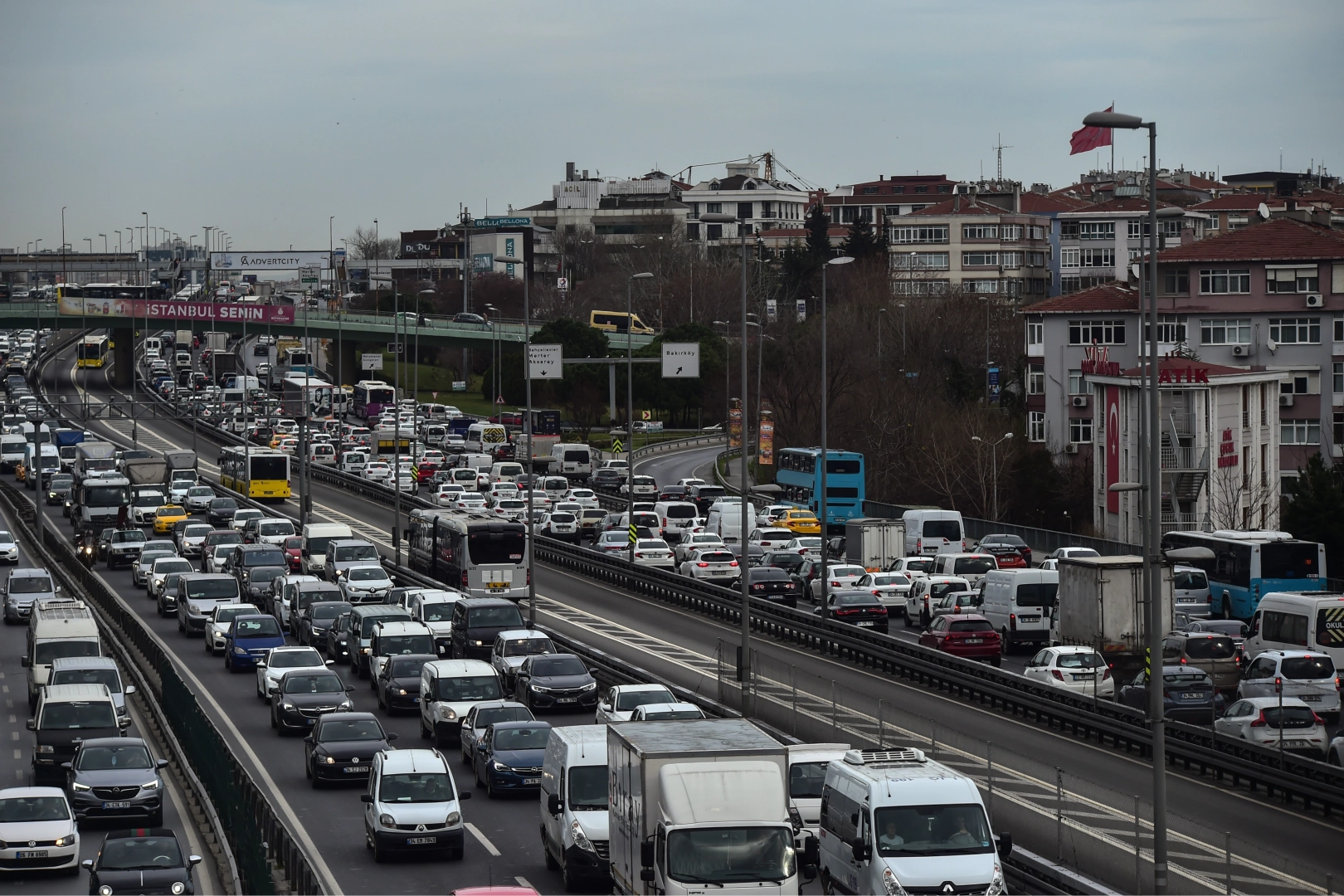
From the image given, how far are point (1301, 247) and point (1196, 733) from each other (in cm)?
5694

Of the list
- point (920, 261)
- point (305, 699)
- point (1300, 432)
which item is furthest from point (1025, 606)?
point (920, 261)

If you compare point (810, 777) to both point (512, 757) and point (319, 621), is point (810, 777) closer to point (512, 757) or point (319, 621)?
point (512, 757)

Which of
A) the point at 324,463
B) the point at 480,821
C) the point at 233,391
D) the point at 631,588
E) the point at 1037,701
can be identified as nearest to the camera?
the point at 480,821

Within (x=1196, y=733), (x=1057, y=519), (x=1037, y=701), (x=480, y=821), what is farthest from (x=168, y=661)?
(x=1057, y=519)

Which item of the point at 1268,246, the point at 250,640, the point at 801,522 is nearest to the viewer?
the point at 250,640

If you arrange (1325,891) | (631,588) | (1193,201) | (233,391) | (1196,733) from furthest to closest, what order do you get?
(1193,201) → (233,391) → (631,588) → (1196,733) → (1325,891)

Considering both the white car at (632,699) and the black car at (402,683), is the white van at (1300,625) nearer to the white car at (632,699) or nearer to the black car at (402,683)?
the white car at (632,699)

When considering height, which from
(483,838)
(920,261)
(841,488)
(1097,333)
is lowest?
(483,838)

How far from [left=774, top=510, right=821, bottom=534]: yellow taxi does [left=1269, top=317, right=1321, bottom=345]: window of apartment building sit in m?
26.3

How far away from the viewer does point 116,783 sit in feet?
91.0

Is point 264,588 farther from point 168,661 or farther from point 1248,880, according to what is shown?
point 1248,880

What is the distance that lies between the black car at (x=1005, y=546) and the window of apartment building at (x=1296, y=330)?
25.5 meters

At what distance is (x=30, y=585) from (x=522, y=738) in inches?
1189

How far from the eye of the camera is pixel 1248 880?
20656mm
